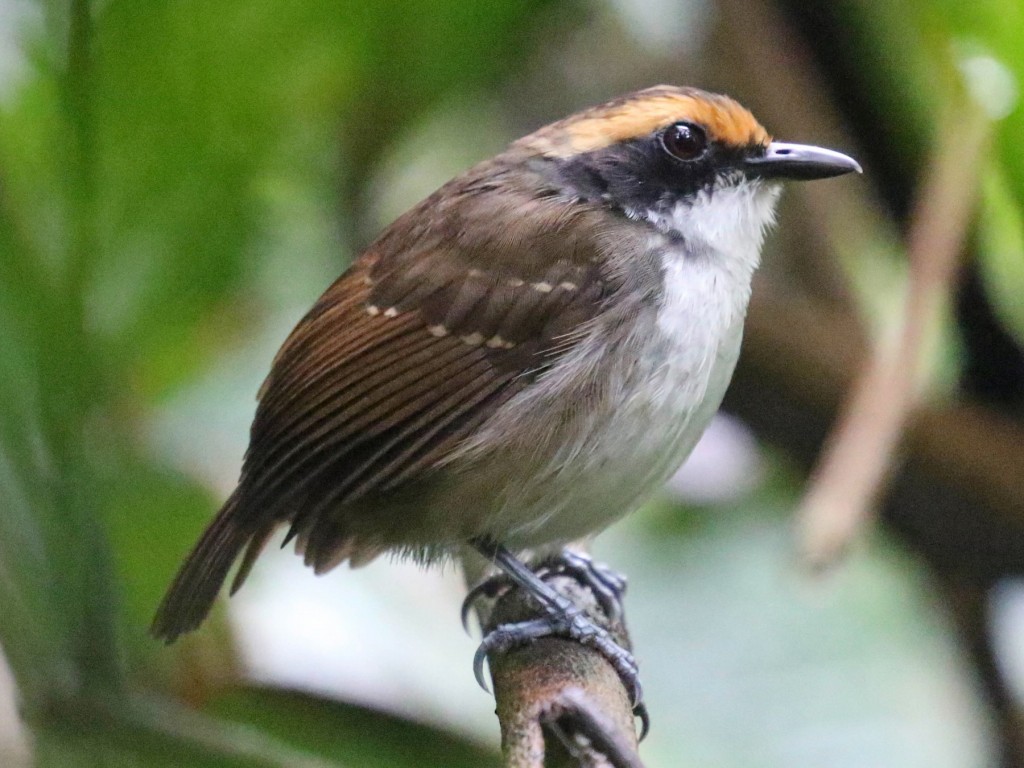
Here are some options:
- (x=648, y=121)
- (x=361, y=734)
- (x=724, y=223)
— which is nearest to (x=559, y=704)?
(x=361, y=734)

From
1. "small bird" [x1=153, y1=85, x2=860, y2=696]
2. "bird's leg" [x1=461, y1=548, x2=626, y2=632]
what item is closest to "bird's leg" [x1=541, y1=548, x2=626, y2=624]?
A: "bird's leg" [x1=461, y1=548, x2=626, y2=632]

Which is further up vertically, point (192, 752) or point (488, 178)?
point (488, 178)

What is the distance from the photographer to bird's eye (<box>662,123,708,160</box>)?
2.48 m

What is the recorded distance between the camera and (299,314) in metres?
3.69

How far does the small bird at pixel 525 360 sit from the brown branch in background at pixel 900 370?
308 mm

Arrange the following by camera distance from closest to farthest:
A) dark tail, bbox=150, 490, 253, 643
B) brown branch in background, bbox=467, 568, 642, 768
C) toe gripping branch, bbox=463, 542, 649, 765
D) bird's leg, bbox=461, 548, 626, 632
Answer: brown branch in background, bbox=467, 568, 642, 768, toe gripping branch, bbox=463, 542, 649, 765, dark tail, bbox=150, 490, 253, 643, bird's leg, bbox=461, 548, 626, 632

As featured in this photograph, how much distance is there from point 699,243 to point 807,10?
1.65 meters

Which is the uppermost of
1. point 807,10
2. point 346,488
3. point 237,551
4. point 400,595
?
point 807,10

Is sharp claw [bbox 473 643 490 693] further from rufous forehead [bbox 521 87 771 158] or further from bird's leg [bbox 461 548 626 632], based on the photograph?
rufous forehead [bbox 521 87 771 158]

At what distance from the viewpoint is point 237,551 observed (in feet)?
7.98

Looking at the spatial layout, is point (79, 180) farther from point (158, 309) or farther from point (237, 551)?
point (237, 551)

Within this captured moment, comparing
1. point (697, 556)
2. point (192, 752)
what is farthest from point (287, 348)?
point (697, 556)

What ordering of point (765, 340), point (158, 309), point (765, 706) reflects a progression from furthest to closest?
point (765, 340) < point (765, 706) < point (158, 309)

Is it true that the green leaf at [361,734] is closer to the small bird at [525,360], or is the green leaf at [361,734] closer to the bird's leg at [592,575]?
the small bird at [525,360]
